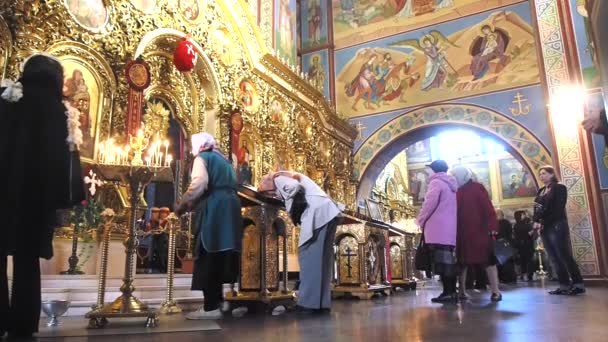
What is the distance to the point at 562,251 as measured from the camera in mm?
5566

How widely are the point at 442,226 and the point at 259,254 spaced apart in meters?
1.94

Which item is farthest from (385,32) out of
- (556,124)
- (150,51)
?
(150,51)

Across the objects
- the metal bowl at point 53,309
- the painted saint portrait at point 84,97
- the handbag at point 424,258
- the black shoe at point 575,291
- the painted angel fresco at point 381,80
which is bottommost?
the black shoe at point 575,291

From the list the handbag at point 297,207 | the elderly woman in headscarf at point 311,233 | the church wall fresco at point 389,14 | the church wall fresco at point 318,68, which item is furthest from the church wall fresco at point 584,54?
the handbag at point 297,207

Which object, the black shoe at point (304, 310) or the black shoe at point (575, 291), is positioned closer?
the black shoe at point (304, 310)

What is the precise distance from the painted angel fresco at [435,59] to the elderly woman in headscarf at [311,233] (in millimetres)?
10014

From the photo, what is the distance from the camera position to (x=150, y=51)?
700 cm

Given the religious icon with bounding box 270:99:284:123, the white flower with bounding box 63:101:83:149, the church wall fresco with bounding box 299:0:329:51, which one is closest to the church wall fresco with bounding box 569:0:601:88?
the religious icon with bounding box 270:99:284:123

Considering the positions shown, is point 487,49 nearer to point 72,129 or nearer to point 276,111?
point 276,111

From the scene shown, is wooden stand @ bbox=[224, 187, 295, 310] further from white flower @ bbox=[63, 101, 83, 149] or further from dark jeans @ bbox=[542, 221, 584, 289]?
dark jeans @ bbox=[542, 221, 584, 289]

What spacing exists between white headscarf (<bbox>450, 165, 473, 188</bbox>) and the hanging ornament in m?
4.38

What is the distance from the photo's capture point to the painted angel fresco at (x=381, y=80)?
13438 millimetres

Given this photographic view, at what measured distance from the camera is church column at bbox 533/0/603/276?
9.23 m

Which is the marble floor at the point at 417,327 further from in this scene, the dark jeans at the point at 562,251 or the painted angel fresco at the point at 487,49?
the painted angel fresco at the point at 487,49
